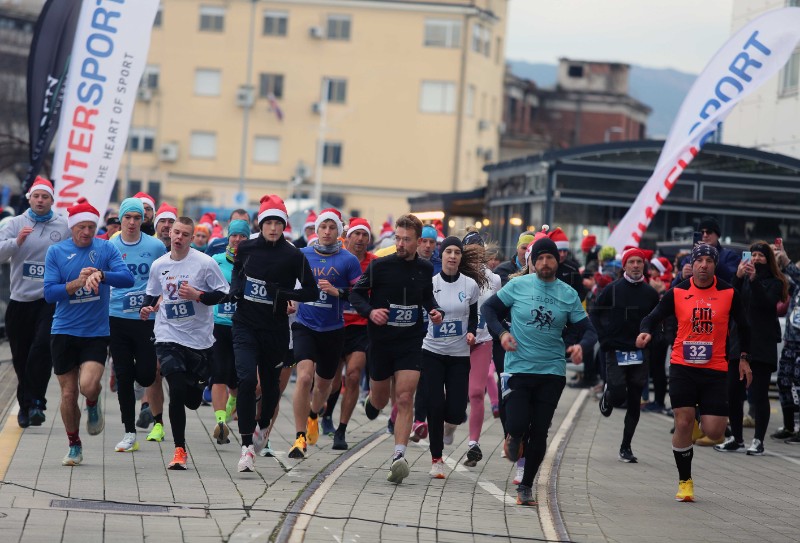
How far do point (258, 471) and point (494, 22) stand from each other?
7313 centimetres

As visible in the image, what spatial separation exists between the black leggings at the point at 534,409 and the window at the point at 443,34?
70.3 meters

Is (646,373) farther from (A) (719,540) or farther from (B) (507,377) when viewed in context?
(A) (719,540)

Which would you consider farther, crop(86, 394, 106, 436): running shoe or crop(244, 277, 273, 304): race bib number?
crop(86, 394, 106, 436): running shoe

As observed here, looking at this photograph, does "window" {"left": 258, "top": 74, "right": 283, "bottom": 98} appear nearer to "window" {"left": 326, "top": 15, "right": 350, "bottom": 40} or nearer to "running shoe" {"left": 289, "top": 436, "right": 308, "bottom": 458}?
"window" {"left": 326, "top": 15, "right": 350, "bottom": 40}

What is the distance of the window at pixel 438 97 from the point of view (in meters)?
80.4

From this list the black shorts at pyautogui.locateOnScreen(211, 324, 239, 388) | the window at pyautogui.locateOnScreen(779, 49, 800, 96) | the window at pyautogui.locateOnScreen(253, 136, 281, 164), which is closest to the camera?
the black shorts at pyautogui.locateOnScreen(211, 324, 239, 388)

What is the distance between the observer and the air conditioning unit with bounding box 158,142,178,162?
7925cm

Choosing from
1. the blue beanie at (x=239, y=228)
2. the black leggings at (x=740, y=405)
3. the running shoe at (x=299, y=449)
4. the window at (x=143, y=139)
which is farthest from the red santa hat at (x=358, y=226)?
the window at (x=143, y=139)

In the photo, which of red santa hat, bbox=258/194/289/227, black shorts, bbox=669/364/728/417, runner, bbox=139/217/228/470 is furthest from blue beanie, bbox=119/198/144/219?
black shorts, bbox=669/364/728/417

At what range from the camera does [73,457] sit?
1147 centimetres

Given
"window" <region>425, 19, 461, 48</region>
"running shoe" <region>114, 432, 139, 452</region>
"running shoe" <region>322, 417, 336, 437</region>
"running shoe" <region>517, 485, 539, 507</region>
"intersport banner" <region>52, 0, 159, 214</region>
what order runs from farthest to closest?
1. "window" <region>425, 19, 461, 48</region>
2. "intersport banner" <region>52, 0, 159, 214</region>
3. "running shoe" <region>322, 417, 336, 437</region>
4. "running shoe" <region>114, 432, 139, 452</region>
5. "running shoe" <region>517, 485, 539, 507</region>

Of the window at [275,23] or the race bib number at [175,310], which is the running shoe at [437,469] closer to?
the race bib number at [175,310]

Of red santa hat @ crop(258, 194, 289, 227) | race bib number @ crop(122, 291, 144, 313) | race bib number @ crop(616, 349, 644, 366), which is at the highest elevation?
red santa hat @ crop(258, 194, 289, 227)

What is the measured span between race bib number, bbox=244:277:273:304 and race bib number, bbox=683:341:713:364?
3271 millimetres
